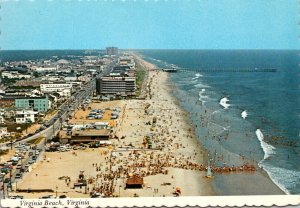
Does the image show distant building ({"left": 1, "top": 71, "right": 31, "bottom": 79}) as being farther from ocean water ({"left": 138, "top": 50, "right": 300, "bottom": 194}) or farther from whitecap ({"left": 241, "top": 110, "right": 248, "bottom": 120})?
whitecap ({"left": 241, "top": 110, "right": 248, "bottom": 120})

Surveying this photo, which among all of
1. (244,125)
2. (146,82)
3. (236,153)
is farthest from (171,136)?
(146,82)

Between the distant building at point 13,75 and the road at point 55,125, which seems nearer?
the road at point 55,125

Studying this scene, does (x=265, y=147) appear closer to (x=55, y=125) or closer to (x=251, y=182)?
(x=251, y=182)

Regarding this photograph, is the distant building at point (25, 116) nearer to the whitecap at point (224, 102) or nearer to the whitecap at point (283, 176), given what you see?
the whitecap at point (224, 102)

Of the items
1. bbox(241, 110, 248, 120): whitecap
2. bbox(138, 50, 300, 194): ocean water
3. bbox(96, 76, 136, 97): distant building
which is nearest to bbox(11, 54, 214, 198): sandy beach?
bbox(138, 50, 300, 194): ocean water

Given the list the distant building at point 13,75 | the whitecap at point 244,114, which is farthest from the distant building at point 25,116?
the distant building at point 13,75

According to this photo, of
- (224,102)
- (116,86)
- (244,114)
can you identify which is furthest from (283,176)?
(116,86)

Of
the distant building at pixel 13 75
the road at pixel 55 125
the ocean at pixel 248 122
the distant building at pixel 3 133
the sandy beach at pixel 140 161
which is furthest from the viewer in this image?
the distant building at pixel 13 75
